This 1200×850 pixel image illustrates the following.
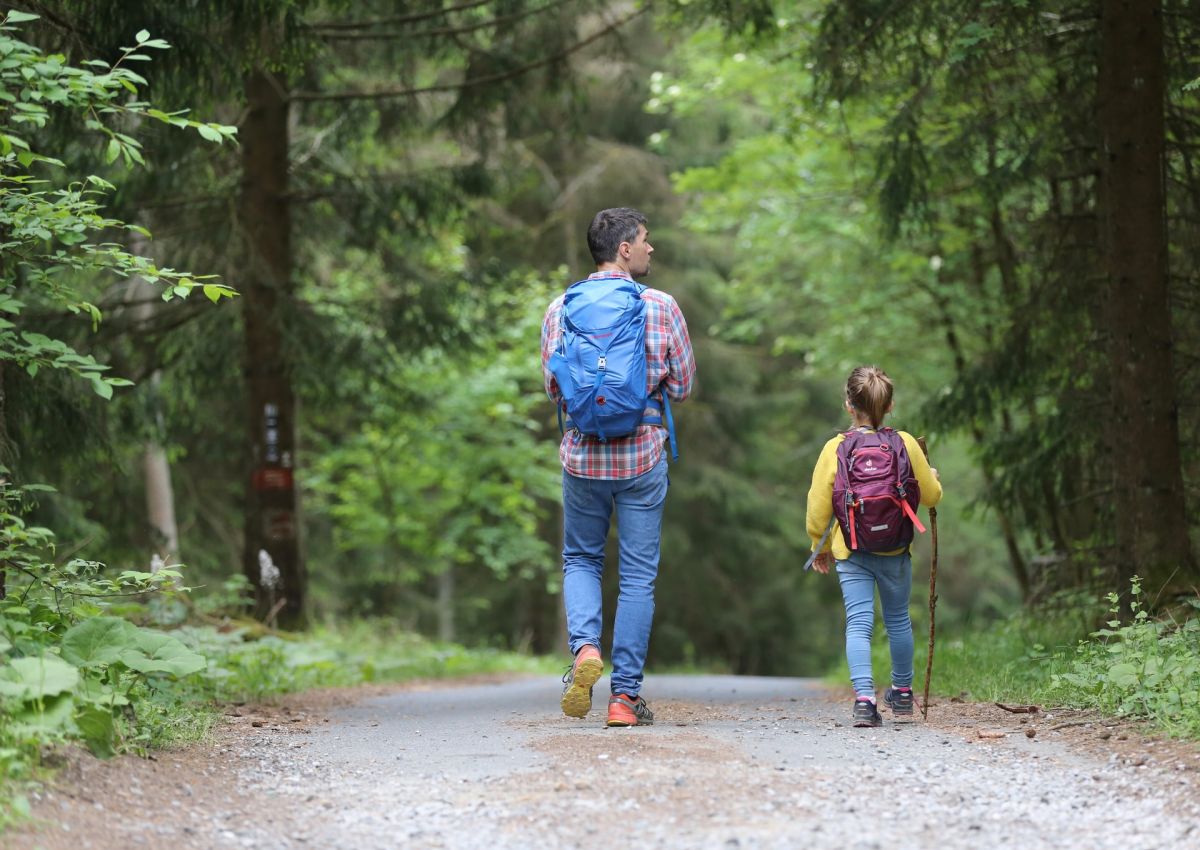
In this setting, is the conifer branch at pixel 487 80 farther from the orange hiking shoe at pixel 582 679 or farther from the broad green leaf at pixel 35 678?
the broad green leaf at pixel 35 678

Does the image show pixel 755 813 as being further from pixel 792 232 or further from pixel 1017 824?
pixel 792 232

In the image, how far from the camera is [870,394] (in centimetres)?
626

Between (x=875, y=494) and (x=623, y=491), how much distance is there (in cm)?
119

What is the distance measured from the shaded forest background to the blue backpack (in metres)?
2.40

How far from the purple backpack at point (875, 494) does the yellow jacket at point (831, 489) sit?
0.16ft

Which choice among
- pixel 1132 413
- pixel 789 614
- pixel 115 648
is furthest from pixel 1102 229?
pixel 789 614

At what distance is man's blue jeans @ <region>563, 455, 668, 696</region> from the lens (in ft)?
19.6

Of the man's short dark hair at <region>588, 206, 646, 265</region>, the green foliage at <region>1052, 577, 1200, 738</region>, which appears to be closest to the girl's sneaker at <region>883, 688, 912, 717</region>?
the green foliage at <region>1052, 577, 1200, 738</region>

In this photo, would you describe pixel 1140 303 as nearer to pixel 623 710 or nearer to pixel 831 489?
pixel 831 489

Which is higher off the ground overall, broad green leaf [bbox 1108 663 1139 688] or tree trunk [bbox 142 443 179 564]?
tree trunk [bbox 142 443 179 564]

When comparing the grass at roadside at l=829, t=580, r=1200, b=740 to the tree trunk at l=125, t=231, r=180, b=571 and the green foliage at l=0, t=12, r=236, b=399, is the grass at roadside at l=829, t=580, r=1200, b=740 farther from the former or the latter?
the tree trunk at l=125, t=231, r=180, b=571

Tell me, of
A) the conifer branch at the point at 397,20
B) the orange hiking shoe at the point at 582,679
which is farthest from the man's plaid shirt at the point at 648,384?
the conifer branch at the point at 397,20

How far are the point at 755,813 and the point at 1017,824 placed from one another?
2.62 feet

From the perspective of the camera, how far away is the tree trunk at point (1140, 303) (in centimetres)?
727
